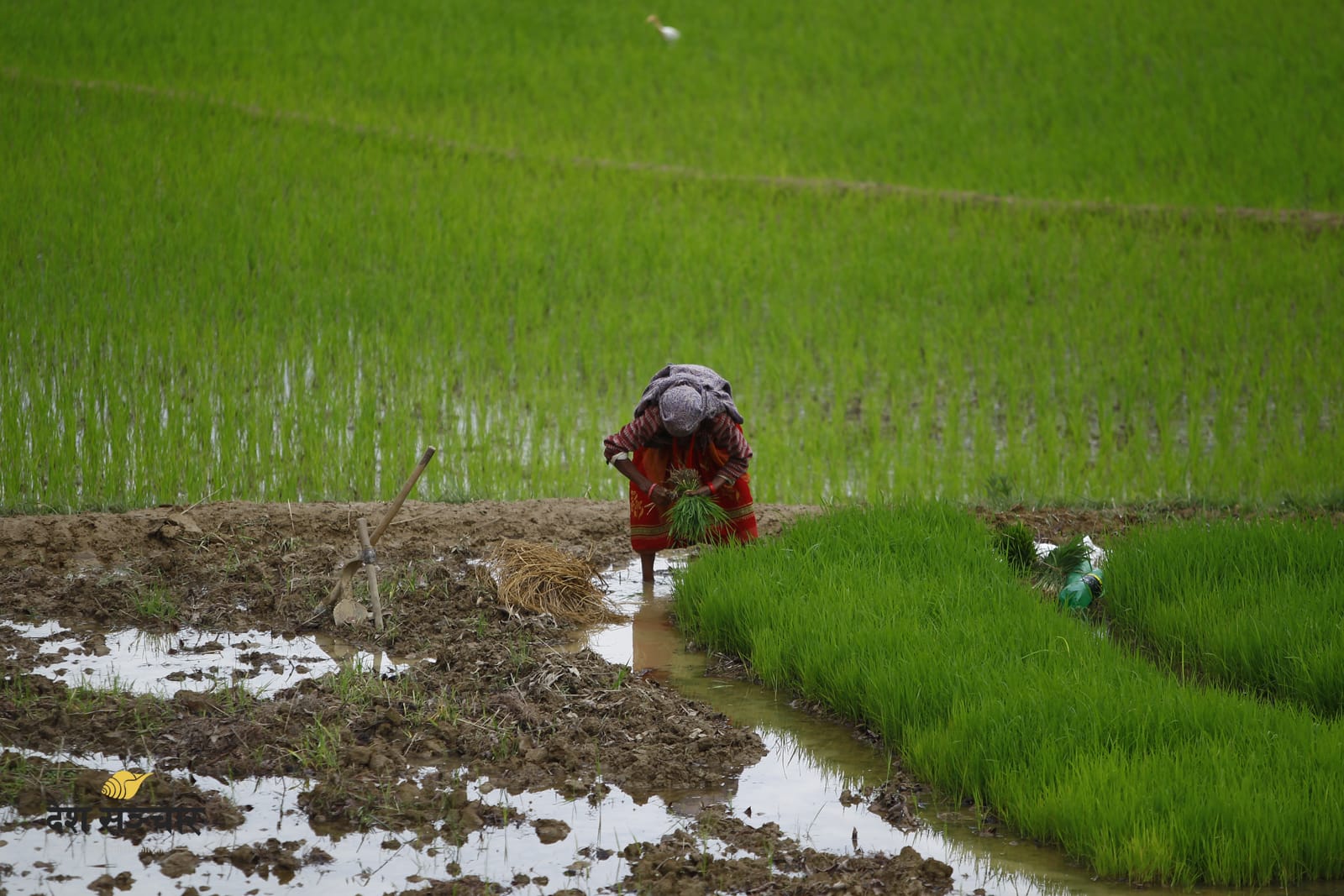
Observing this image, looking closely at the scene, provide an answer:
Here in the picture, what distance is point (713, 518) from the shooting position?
412cm

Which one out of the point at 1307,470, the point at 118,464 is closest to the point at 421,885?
the point at 118,464

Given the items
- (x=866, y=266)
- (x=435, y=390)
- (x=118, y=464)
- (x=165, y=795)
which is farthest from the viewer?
(x=866, y=266)

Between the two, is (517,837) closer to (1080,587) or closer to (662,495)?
(662,495)

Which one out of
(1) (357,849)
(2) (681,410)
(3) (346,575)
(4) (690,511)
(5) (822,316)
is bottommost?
(1) (357,849)

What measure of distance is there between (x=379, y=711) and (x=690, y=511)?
139 cm

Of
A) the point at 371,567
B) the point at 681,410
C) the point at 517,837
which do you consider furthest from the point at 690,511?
the point at 517,837

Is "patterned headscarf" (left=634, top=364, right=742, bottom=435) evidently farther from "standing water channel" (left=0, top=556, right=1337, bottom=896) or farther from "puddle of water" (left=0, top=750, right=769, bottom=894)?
"puddle of water" (left=0, top=750, right=769, bottom=894)

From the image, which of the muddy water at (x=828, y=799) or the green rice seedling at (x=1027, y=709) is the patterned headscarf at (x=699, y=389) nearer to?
the green rice seedling at (x=1027, y=709)

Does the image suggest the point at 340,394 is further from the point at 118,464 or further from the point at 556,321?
the point at 556,321

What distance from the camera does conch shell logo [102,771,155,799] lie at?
261 cm

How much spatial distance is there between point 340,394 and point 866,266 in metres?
3.78

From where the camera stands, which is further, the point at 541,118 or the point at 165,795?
the point at 541,118

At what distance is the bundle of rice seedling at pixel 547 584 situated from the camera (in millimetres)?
3924

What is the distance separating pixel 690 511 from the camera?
4039mm
